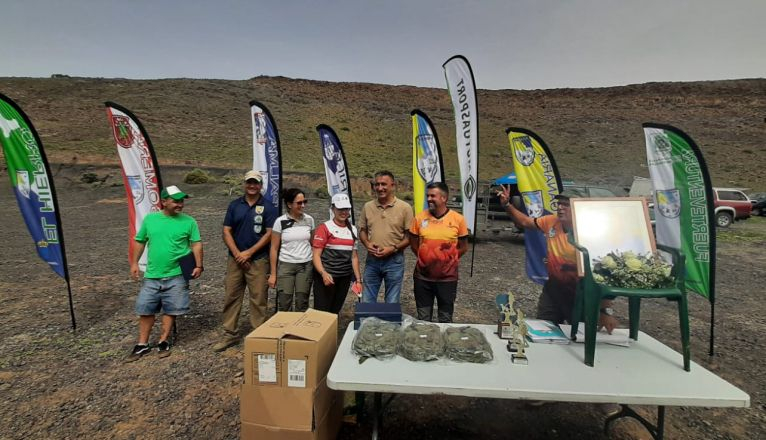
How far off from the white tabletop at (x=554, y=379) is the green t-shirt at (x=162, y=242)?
2.48 meters

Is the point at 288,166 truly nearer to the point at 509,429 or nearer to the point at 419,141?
the point at 419,141

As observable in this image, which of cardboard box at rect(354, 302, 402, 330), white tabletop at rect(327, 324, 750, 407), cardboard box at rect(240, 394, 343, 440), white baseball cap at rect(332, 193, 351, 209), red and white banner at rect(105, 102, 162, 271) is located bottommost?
cardboard box at rect(240, 394, 343, 440)

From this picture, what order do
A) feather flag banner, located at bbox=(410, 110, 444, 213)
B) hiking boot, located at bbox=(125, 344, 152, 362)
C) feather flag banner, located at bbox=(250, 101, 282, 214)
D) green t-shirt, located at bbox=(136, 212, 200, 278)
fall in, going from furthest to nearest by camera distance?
feather flag banner, located at bbox=(410, 110, 444, 213) → feather flag banner, located at bbox=(250, 101, 282, 214) → hiking boot, located at bbox=(125, 344, 152, 362) → green t-shirt, located at bbox=(136, 212, 200, 278)

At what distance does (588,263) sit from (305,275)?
8.77 feet

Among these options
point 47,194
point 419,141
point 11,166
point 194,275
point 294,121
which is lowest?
point 194,275

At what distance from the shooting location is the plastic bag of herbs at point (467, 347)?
2.40 meters

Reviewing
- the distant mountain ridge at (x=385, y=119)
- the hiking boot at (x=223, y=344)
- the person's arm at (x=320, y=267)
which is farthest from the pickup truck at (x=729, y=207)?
the hiking boot at (x=223, y=344)

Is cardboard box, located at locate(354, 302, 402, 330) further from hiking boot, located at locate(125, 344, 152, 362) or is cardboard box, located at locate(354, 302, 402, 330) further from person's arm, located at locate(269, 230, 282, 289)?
hiking boot, located at locate(125, 344, 152, 362)

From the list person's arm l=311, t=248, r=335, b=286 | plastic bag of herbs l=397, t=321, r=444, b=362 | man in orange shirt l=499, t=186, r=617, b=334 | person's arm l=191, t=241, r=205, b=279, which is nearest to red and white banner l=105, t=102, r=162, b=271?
person's arm l=191, t=241, r=205, b=279

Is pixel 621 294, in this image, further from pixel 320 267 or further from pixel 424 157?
pixel 424 157

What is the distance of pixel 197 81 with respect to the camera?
50.6 m

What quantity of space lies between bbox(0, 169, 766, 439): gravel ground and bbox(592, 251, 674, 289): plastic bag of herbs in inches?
55.3

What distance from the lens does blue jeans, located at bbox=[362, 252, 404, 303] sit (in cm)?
387

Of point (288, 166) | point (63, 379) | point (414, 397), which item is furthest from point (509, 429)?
point (288, 166)
